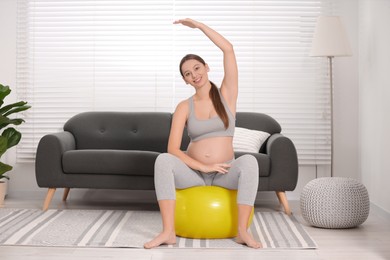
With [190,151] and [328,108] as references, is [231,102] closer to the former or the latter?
[190,151]

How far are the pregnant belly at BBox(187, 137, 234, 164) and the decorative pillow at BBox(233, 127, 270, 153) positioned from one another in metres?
1.18

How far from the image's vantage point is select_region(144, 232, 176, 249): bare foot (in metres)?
3.63

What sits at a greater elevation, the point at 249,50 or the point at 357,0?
the point at 357,0

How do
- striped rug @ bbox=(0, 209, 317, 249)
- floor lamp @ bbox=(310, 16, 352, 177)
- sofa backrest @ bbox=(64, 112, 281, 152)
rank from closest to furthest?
1. striped rug @ bbox=(0, 209, 317, 249)
2. floor lamp @ bbox=(310, 16, 352, 177)
3. sofa backrest @ bbox=(64, 112, 281, 152)

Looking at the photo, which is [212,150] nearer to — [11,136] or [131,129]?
[131,129]

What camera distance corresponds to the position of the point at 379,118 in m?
4.96

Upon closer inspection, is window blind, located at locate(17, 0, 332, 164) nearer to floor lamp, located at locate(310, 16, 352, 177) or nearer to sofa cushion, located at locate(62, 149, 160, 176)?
floor lamp, located at locate(310, 16, 352, 177)

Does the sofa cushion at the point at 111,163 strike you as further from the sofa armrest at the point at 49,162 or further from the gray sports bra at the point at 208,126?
the gray sports bra at the point at 208,126

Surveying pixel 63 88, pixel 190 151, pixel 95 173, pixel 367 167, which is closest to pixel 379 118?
pixel 367 167

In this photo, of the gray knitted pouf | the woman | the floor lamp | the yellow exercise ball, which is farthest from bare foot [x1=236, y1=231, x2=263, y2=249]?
the floor lamp

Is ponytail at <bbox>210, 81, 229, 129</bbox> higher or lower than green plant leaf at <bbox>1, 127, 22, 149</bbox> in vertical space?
higher

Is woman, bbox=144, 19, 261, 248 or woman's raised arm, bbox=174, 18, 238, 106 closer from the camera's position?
woman, bbox=144, 19, 261, 248

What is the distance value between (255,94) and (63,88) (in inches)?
66.4

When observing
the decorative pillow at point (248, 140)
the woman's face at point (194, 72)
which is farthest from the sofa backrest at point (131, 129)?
the woman's face at point (194, 72)
